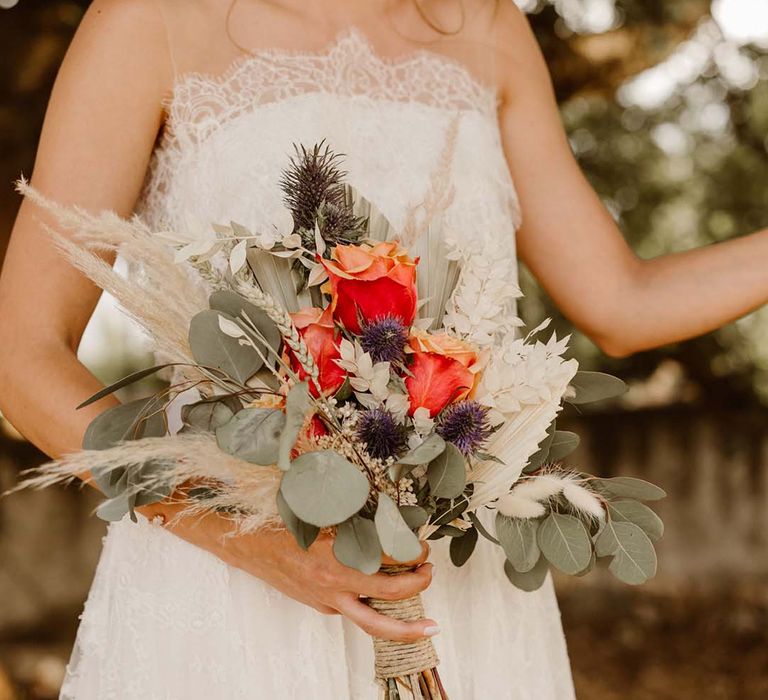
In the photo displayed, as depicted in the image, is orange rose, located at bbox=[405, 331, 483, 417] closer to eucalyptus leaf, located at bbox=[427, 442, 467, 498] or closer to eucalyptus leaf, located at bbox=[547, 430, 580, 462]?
eucalyptus leaf, located at bbox=[427, 442, 467, 498]

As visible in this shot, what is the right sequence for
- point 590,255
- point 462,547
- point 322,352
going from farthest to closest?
point 590,255 → point 462,547 → point 322,352

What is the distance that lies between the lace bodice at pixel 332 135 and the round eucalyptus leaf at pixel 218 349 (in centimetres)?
40

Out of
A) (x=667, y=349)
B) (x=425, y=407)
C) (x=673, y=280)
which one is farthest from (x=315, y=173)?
(x=667, y=349)

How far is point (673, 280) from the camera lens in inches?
62.4

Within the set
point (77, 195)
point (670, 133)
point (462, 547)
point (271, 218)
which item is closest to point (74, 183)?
point (77, 195)

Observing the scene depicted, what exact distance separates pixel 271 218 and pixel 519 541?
0.56m

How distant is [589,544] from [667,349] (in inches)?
162

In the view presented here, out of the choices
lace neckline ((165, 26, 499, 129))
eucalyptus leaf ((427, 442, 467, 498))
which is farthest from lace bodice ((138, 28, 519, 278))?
eucalyptus leaf ((427, 442, 467, 498))

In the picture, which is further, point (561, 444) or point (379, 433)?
point (561, 444)

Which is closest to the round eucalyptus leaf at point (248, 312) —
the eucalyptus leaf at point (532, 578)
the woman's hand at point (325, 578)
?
the woman's hand at point (325, 578)

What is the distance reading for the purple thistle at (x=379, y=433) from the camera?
88 cm

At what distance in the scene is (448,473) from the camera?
2.92 feet

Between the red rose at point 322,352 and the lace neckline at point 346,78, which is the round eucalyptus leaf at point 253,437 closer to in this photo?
the red rose at point 322,352

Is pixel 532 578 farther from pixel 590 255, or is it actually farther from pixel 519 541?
pixel 590 255
